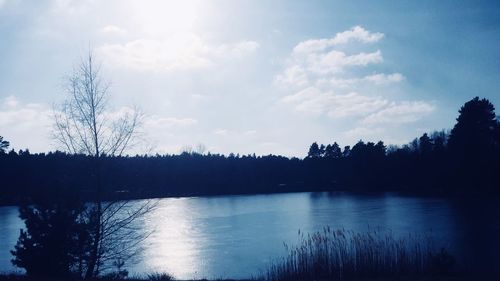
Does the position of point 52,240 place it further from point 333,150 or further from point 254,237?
point 333,150

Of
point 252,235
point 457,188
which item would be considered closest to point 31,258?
point 252,235

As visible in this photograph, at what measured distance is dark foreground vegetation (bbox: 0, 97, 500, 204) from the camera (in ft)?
48.8

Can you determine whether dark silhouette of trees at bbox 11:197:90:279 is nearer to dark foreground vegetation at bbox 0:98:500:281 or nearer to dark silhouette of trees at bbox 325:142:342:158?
dark foreground vegetation at bbox 0:98:500:281

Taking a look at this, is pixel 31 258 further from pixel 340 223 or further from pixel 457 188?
pixel 457 188

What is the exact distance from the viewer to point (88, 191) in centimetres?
1441

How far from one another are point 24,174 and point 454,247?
212 ft

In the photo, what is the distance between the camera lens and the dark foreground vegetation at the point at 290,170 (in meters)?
14.9

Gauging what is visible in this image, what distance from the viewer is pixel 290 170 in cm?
10956

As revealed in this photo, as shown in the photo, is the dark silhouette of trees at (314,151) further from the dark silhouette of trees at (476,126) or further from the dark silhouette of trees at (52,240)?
the dark silhouette of trees at (52,240)

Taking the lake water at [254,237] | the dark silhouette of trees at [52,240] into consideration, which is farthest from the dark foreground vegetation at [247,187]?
the lake water at [254,237]

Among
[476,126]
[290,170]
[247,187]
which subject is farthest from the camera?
[290,170]

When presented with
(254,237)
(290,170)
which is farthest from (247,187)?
(254,237)

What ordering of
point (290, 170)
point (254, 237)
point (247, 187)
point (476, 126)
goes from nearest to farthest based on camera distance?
point (254, 237), point (476, 126), point (247, 187), point (290, 170)

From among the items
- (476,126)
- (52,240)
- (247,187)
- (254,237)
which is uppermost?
(476,126)
